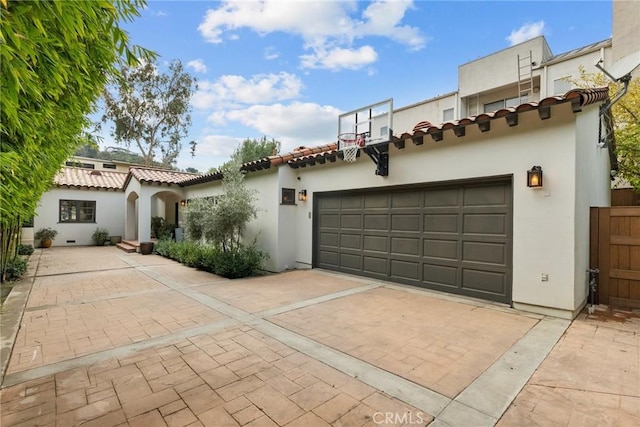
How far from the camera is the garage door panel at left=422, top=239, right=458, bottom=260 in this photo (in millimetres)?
6246

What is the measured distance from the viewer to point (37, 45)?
174 centimetres

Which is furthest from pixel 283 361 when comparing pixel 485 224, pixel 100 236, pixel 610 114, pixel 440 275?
pixel 100 236

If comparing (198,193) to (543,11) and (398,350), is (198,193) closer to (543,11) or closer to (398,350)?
(398,350)

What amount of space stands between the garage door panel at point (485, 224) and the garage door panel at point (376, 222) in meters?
1.90

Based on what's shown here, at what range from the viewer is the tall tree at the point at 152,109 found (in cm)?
2100

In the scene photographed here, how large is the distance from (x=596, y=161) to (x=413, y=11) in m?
6.39

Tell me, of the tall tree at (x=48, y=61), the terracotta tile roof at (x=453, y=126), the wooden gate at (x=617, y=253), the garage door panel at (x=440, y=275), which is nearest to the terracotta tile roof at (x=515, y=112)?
the terracotta tile roof at (x=453, y=126)

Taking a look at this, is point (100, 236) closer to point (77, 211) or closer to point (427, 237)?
point (77, 211)

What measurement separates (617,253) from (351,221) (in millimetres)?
5409

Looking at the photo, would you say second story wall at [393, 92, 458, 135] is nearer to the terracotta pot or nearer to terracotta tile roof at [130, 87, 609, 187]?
terracotta tile roof at [130, 87, 609, 187]

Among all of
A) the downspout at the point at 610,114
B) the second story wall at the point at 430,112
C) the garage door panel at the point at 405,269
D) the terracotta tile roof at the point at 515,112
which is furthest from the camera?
the second story wall at the point at 430,112

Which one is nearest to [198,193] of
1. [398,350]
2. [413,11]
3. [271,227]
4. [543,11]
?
[271,227]

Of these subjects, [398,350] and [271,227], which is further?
[271,227]

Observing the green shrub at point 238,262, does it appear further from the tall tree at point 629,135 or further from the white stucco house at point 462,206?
the tall tree at point 629,135
